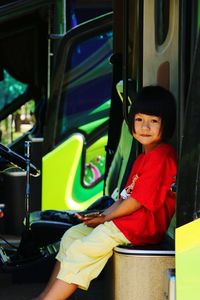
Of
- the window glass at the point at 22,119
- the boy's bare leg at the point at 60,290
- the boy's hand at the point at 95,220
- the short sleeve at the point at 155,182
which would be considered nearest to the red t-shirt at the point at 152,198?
the short sleeve at the point at 155,182

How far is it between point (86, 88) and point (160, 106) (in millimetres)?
3621

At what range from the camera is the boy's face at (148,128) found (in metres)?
2.72

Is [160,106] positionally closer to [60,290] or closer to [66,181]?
[60,290]

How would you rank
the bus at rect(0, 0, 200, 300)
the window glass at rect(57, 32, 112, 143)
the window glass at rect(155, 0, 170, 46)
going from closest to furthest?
the bus at rect(0, 0, 200, 300) < the window glass at rect(155, 0, 170, 46) < the window glass at rect(57, 32, 112, 143)

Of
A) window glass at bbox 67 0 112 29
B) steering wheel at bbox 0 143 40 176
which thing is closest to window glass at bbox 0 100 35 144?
window glass at bbox 67 0 112 29

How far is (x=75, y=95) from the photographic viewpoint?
6270 mm

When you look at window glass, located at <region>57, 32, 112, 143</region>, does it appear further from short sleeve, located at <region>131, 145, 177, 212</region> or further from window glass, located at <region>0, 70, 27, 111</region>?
short sleeve, located at <region>131, 145, 177, 212</region>

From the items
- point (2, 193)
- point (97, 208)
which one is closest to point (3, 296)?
point (97, 208)

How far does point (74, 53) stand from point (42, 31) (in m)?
1.62

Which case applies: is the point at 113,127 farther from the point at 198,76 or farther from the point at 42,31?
the point at 42,31

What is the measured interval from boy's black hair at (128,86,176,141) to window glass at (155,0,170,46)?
0.33 metres

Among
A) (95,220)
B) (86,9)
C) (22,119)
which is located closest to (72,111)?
(86,9)

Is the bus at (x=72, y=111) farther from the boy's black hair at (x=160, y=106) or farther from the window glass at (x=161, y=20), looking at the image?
the boy's black hair at (x=160, y=106)

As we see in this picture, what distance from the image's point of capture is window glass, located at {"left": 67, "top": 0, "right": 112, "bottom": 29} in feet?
20.5
